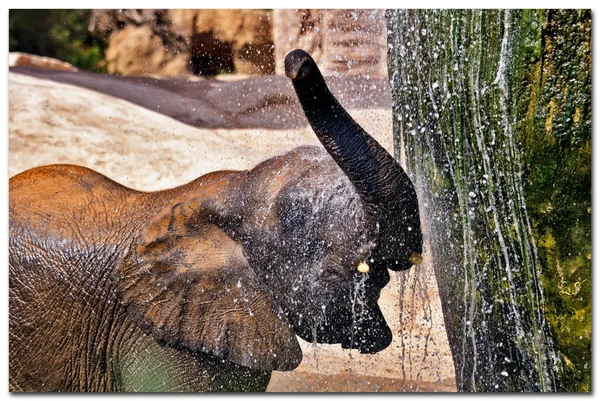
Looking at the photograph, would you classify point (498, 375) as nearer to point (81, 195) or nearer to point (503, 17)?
point (503, 17)

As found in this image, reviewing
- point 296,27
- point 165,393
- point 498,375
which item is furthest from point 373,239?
point 296,27

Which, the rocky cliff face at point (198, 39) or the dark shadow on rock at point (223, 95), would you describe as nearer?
the dark shadow on rock at point (223, 95)

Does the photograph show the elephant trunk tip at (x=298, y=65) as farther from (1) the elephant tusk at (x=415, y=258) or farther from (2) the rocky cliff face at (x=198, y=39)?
(2) the rocky cliff face at (x=198, y=39)

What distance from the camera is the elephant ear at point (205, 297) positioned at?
7.89 ft

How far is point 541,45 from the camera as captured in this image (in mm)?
2125

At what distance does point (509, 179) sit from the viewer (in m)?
2.19

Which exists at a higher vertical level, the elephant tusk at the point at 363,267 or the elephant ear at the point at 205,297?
the elephant tusk at the point at 363,267

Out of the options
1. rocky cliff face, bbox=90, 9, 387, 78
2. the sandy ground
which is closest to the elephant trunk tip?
A: the sandy ground

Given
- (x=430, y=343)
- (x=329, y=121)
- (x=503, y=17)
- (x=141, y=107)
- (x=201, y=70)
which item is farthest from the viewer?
(x=201, y=70)

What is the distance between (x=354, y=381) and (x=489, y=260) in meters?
1.35

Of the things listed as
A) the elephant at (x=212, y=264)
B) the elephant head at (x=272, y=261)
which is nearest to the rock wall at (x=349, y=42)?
the elephant at (x=212, y=264)

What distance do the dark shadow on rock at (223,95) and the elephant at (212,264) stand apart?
1236 mm

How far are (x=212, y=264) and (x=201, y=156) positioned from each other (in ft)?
5.28

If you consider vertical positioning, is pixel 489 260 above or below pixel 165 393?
above
